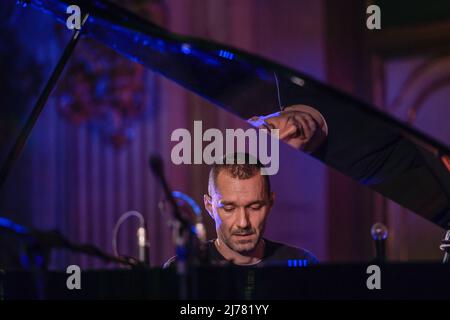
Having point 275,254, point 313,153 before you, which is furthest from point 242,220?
point 313,153

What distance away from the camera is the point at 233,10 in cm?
385

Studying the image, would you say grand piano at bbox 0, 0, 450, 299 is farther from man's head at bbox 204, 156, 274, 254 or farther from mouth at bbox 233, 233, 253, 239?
mouth at bbox 233, 233, 253, 239

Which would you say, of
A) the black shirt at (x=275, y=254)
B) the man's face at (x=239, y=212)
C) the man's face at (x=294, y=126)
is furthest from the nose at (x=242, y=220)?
the man's face at (x=294, y=126)

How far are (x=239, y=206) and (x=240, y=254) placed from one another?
15cm

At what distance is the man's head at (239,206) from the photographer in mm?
2268

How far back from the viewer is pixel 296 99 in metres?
1.99

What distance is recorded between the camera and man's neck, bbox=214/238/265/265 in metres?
2.25

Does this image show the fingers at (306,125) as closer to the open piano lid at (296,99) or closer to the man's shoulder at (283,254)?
the open piano lid at (296,99)

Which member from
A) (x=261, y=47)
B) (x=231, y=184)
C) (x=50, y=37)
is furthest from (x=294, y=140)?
(x=50, y=37)

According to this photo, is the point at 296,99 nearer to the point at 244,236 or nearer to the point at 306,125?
the point at 306,125

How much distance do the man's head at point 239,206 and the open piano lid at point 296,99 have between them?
0.23 meters

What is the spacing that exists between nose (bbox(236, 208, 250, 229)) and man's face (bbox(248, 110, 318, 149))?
11.3 inches

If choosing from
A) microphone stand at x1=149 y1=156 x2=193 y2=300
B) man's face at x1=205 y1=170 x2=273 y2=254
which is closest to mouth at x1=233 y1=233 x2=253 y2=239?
man's face at x1=205 y1=170 x2=273 y2=254
